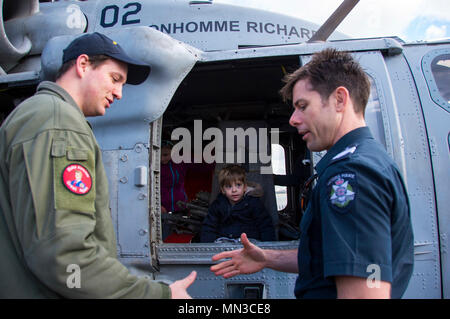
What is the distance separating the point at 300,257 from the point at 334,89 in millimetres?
594

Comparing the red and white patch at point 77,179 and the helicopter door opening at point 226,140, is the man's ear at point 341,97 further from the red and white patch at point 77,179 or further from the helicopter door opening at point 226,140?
the helicopter door opening at point 226,140

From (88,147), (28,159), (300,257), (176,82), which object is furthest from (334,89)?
(176,82)

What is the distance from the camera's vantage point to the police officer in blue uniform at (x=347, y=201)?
86 cm

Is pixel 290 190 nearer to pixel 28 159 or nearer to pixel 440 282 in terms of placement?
pixel 440 282

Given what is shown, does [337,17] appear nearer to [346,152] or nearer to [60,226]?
[346,152]

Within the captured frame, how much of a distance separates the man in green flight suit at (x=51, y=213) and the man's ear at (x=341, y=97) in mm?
824

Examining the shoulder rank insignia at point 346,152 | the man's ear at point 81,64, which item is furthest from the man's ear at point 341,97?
the man's ear at point 81,64

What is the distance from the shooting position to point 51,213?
0.92 meters

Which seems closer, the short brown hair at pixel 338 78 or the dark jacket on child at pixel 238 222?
the short brown hair at pixel 338 78

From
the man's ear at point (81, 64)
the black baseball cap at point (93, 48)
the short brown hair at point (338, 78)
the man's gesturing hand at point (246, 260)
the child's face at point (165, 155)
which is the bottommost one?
the man's gesturing hand at point (246, 260)

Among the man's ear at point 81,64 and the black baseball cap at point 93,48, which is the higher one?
the black baseball cap at point 93,48

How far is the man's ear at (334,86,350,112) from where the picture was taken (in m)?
1.12

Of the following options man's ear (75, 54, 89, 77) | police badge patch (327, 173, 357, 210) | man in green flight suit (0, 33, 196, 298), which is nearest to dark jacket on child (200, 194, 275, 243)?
man in green flight suit (0, 33, 196, 298)
